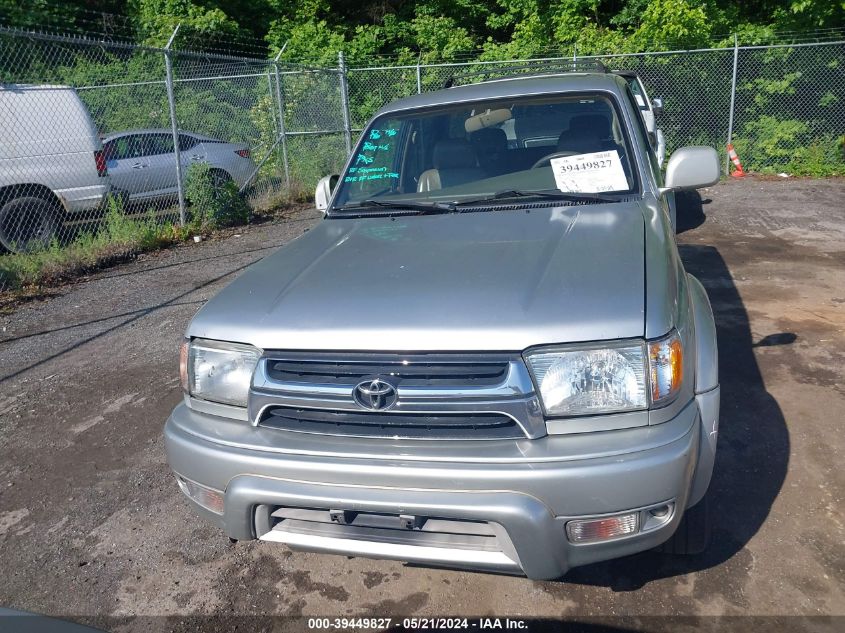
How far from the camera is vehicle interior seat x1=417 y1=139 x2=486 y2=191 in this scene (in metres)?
3.84

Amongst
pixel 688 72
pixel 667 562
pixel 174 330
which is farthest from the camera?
pixel 688 72

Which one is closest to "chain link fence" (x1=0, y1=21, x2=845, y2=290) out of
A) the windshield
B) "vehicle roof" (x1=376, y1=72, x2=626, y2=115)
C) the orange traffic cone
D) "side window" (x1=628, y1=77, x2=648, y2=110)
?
the orange traffic cone

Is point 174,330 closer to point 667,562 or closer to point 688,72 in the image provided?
point 667,562

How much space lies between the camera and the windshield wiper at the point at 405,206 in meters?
3.50

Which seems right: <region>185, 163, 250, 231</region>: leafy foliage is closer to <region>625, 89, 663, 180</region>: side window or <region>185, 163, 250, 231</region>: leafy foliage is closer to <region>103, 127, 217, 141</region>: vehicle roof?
<region>103, 127, 217, 141</region>: vehicle roof

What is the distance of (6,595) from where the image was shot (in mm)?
2941

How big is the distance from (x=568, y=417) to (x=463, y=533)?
51 cm

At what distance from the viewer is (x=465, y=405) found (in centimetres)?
225

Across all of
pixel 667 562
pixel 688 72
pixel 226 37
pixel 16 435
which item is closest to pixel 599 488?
pixel 667 562

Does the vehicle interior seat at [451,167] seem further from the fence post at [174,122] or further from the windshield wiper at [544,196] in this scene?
the fence post at [174,122]

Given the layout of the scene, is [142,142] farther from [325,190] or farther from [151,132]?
[325,190]

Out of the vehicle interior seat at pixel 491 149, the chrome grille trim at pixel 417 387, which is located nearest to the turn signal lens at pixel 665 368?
the chrome grille trim at pixel 417 387

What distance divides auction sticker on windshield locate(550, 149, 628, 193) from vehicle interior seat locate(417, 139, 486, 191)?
46 centimetres

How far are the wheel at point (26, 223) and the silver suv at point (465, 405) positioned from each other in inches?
286
